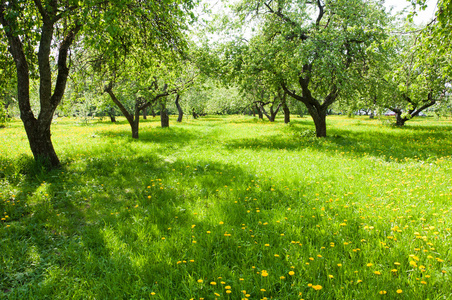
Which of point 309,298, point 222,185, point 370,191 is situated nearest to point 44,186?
point 222,185

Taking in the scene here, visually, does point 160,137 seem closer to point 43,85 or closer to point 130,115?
point 130,115

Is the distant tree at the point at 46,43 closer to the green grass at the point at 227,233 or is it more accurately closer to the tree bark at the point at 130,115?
the green grass at the point at 227,233

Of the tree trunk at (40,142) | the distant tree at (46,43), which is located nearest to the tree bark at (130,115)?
the distant tree at (46,43)

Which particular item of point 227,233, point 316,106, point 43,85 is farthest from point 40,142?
point 316,106

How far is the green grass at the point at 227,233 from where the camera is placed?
9.70 ft

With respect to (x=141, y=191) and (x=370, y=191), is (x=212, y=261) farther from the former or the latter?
(x=370, y=191)

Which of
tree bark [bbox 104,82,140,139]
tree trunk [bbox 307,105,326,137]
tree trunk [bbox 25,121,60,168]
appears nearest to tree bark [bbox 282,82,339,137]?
tree trunk [bbox 307,105,326,137]

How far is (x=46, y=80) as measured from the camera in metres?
7.70

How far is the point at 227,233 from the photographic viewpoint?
407cm

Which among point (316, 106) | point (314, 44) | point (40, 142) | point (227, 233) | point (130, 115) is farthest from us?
point (130, 115)

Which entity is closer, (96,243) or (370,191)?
(96,243)

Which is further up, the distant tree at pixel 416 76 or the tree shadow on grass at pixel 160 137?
the distant tree at pixel 416 76

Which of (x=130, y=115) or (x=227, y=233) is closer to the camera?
(x=227, y=233)

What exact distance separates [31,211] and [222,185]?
14.8 feet
